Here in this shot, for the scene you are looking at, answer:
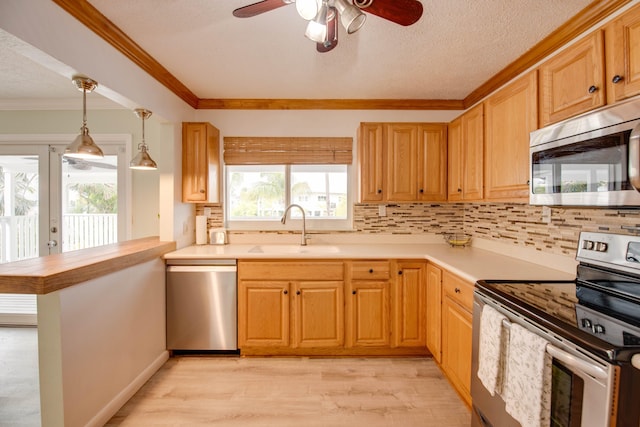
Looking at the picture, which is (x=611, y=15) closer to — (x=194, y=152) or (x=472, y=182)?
(x=472, y=182)

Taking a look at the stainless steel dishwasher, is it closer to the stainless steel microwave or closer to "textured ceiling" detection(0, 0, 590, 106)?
"textured ceiling" detection(0, 0, 590, 106)

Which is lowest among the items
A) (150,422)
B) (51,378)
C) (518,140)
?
(150,422)

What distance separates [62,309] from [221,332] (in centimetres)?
116

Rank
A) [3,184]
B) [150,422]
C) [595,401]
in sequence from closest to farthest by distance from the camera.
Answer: [595,401] < [150,422] < [3,184]

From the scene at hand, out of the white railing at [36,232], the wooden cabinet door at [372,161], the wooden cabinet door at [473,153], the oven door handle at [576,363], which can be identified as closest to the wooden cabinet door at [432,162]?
the wooden cabinet door at [473,153]

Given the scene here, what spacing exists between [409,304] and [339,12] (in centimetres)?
208

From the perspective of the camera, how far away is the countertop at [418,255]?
1.74 metres

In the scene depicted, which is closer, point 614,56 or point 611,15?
point 614,56

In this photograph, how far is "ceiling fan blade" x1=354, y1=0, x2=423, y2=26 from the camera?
3.62ft

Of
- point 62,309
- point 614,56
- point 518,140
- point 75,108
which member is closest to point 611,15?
point 614,56

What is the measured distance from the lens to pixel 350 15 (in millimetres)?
1079

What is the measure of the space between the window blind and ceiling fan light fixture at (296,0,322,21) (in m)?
1.83

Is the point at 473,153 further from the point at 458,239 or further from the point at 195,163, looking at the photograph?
the point at 195,163

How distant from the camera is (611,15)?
1.48 metres
